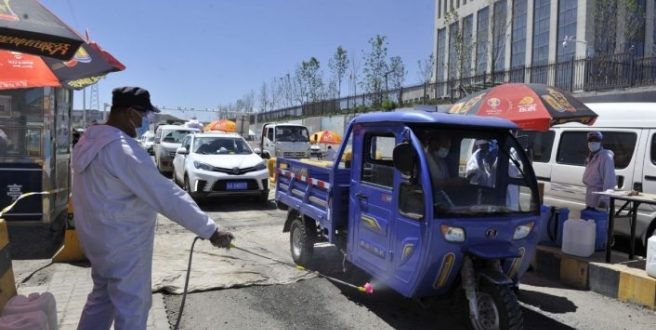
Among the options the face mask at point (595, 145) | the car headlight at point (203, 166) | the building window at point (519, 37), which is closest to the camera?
the face mask at point (595, 145)

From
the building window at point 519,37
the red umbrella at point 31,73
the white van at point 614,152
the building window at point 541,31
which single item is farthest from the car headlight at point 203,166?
the building window at point 519,37

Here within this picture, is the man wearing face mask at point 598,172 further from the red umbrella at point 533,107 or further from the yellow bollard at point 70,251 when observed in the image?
the yellow bollard at point 70,251

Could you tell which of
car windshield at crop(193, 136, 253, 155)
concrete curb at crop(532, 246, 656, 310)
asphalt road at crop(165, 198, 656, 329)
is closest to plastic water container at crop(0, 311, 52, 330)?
asphalt road at crop(165, 198, 656, 329)

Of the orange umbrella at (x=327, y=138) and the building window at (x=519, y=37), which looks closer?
the orange umbrella at (x=327, y=138)

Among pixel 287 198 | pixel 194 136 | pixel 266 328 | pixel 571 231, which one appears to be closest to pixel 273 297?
pixel 266 328

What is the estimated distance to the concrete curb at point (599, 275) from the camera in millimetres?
5500

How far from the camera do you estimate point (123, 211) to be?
3117mm

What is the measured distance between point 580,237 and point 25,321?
234 inches

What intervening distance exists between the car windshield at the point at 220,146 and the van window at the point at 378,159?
7.48m

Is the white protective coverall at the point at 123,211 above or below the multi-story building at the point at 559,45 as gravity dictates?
below

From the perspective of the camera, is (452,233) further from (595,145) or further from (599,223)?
(595,145)

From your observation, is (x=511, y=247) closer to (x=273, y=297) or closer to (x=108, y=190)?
(x=273, y=297)

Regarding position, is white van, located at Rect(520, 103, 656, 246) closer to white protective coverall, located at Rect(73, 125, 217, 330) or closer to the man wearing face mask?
the man wearing face mask

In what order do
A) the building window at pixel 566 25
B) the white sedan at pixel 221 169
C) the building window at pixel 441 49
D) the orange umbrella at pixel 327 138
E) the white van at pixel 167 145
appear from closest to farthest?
the white sedan at pixel 221 169
the white van at pixel 167 145
the orange umbrella at pixel 327 138
the building window at pixel 566 25
the building window at pixel 441 49
